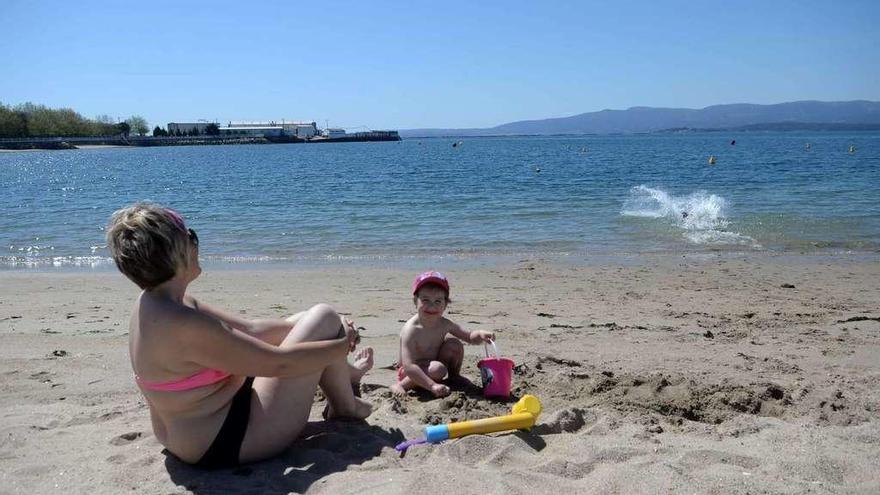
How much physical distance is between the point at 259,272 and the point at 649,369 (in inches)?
242

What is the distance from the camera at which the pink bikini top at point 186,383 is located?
2.89 m

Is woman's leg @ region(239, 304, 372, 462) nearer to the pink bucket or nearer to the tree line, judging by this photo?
the pink bucket

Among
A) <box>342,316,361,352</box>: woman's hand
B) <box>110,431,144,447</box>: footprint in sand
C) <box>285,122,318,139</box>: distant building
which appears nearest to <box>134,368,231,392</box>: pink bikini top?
<box>342,316,361,352</box>: woman's hand

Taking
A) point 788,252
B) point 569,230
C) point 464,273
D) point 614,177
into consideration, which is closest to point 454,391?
point 464,273

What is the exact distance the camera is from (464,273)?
29.9 ft

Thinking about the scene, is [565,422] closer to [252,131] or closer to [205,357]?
[205,357]

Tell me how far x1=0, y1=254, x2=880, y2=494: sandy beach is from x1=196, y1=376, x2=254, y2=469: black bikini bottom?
6cm

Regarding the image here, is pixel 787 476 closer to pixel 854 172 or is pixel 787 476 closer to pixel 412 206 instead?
pixel 412 206

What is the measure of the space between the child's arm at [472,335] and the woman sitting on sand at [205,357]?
95 centimetres

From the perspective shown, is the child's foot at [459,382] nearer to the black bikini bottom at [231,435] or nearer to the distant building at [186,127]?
the black bikini bottom at [231,435]

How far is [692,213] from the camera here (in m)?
14.9

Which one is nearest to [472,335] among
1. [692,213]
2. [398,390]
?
[398,390]

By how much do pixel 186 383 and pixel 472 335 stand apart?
181 centimetres

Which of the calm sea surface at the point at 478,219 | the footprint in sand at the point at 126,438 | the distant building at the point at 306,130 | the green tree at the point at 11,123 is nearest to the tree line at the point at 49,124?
the green tree at the point at 11,123
